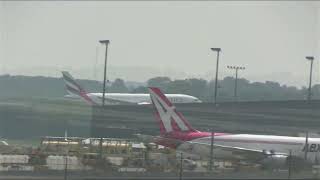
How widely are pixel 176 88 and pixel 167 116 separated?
483 cm

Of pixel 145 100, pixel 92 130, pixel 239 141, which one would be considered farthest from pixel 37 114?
pixel 145 100

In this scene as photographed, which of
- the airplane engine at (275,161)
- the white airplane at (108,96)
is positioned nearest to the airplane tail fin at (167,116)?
the white airplane at (108,96)

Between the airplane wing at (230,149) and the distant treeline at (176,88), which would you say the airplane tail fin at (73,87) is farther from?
the airplane wing at (230,149)

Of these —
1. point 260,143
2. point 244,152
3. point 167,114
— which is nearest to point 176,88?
point 167,114

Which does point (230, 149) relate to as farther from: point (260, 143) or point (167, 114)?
point (167, 114)

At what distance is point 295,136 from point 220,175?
9.25 meters

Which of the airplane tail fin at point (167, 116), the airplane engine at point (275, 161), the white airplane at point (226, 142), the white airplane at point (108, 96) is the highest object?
the white airplane at point (108, 96)

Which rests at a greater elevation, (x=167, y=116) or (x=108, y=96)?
(x=108, y=96)

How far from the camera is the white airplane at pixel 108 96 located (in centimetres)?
2006

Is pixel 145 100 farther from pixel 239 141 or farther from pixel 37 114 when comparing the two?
pixel 37 114

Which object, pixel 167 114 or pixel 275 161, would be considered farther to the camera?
pixel 167 114

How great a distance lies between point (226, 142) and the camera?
19.1 m

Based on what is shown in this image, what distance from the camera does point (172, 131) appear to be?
67.9 ft

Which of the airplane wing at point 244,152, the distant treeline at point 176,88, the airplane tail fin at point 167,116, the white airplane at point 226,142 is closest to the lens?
the distant treeline at point 176,88
